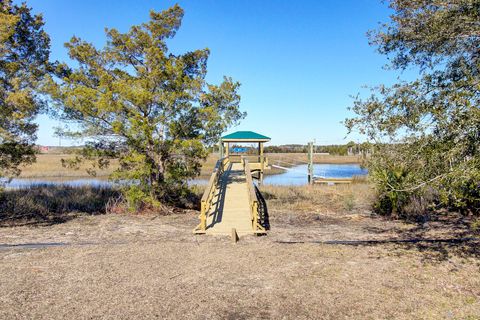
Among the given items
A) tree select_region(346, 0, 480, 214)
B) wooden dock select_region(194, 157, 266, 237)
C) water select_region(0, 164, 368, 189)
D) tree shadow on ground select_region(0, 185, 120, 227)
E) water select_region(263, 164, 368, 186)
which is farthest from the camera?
water select_region(263, 164, 368, 186)

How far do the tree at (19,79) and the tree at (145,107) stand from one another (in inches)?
29.3

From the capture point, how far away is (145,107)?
11180 mm

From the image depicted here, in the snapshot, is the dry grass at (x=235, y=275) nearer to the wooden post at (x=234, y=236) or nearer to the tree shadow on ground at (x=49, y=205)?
the wooden post at (x=234, y=236)

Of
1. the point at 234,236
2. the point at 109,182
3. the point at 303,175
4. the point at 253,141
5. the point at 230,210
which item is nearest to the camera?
the point at 234,236

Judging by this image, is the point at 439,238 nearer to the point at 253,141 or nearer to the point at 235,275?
the point at 235,275

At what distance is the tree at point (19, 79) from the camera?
912 cm

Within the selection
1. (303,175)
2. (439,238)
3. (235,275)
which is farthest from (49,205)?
(303,175)

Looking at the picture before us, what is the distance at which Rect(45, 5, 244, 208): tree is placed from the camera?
424 inches

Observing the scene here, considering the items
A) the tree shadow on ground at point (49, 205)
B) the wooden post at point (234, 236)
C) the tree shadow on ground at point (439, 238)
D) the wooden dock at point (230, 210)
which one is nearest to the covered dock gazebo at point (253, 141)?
the wooden dock at point (230, 210)

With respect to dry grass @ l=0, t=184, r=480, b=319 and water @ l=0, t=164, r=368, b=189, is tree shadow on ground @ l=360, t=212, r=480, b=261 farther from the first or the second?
water @ l=0, t=164, r=368, b=189

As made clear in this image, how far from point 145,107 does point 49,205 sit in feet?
18.5

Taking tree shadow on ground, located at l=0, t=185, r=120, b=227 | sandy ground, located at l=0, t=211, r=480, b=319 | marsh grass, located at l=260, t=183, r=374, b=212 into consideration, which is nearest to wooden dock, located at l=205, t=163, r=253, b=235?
sandy ground, located at l=0, t=211, r=480, b=319

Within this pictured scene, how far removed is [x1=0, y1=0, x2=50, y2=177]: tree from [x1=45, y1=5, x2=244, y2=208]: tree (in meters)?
0.75

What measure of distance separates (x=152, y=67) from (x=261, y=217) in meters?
5.84
